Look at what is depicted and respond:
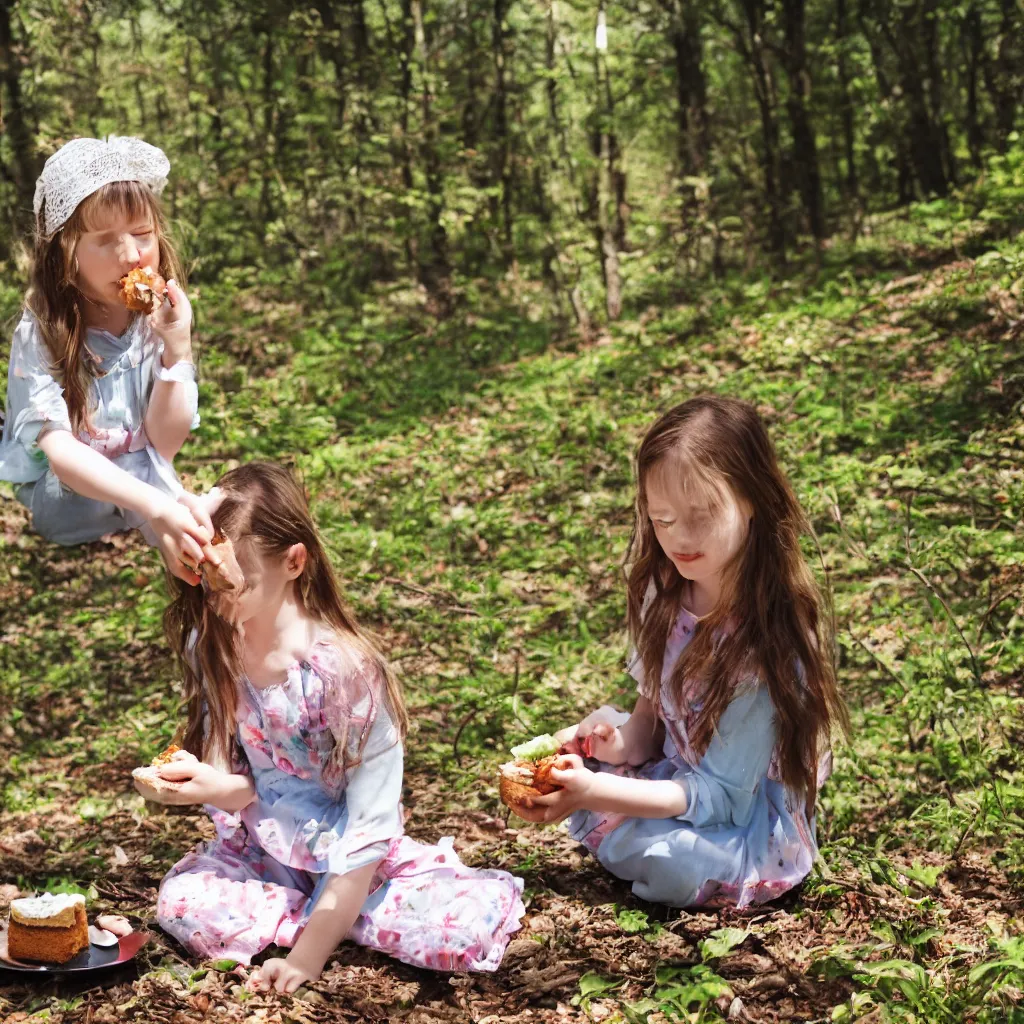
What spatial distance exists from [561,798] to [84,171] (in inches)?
77.6

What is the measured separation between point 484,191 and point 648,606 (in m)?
7.10

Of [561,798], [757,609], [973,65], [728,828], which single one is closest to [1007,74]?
[973,65]

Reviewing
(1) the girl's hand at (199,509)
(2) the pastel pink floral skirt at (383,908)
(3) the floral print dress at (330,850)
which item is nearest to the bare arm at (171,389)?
(1) the girl's hand at (199,509)

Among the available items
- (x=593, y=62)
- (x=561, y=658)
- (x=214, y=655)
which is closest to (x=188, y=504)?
(x=214, y=655)

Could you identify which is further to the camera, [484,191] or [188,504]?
[484,191]

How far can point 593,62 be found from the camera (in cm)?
948

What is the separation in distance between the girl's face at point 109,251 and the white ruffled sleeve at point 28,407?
0.66 ft

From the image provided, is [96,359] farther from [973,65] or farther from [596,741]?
[973,65]

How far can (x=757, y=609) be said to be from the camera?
2814 mm

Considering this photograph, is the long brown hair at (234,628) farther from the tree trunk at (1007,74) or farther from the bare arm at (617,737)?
the tree trunk at (1007,74)

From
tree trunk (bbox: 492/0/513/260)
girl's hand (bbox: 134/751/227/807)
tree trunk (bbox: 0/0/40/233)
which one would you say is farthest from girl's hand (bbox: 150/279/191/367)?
tree trunk (bbox: 492/0/513/260)

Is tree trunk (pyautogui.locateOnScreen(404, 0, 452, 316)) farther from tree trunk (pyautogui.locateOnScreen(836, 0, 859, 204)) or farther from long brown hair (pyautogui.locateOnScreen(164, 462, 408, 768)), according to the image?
long brown hair (pyautogui.locateOnScreen(164, 462, 408, 768))

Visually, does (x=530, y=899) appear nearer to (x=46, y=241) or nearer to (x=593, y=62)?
(x=46, y=241)

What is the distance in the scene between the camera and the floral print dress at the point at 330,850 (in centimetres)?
276
